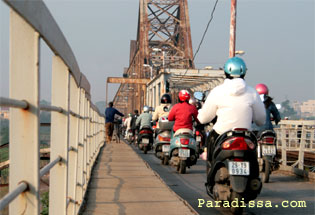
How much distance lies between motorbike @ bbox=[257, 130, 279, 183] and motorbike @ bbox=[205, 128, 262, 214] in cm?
312

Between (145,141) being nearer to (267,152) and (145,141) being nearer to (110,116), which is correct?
(110,116)

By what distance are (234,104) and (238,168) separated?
2.21 feet

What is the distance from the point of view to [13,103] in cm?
163

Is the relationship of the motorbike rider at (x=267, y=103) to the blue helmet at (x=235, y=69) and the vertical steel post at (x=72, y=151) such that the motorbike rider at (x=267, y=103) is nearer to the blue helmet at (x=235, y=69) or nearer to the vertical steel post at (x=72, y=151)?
the blue helmet at (x=235, y=69)

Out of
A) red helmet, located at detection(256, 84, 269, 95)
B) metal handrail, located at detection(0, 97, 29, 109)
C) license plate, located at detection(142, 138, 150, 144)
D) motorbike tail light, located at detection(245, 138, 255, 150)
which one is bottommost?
license plate, located at detection(142, 138, 150, 144)

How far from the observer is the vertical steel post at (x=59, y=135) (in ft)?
9.96

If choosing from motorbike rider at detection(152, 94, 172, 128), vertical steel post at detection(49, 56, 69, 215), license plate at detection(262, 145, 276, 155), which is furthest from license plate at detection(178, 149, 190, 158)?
vertical steel post at detection(49, 56, 69, 215)

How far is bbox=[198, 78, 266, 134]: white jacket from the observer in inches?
201

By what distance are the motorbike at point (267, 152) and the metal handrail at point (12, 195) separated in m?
6.56

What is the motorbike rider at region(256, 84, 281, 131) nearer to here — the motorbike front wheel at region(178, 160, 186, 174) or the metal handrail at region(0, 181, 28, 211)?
the motorbike front wheel at region(178, 160, 186, 174)

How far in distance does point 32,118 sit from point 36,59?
0.73 ft

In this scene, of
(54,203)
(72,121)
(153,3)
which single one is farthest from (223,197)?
(153,3)

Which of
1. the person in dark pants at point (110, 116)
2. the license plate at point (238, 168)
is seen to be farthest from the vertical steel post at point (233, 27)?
the license plate at point (238, 168)

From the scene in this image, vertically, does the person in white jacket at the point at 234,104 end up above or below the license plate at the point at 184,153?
above
